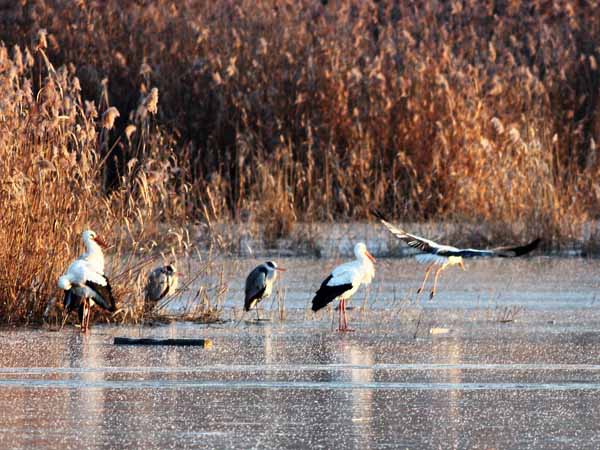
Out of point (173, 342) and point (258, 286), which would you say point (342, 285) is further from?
point (173, 342)

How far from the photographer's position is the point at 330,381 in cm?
748

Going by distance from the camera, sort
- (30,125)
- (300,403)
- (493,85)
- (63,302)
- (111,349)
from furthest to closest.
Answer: (493,85) < (30,125) < (63,302) < (111,349) < (300,403)

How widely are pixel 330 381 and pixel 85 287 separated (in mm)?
2358

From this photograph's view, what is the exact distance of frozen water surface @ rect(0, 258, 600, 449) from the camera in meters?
6.12

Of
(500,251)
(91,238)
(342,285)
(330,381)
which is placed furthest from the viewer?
(342,285)

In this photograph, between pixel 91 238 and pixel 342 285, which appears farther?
pixel 342 285

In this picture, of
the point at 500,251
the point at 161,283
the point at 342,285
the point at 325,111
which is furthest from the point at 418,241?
the point at 325,111

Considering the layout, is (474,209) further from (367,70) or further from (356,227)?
(367,70)

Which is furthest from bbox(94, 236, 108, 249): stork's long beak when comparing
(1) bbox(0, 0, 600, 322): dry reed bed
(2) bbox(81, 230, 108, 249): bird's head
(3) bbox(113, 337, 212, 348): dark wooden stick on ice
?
(1) bbox(0, 0, 600, 322): dry reed bed

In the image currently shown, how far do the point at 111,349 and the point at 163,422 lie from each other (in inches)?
93.7

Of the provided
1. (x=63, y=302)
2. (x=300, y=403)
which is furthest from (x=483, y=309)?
(x=300, y=403)

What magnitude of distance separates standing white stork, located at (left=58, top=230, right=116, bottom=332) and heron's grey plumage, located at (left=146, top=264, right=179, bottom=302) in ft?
2.11

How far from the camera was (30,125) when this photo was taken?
10.4 m

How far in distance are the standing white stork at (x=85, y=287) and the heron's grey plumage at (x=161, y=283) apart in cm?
64
